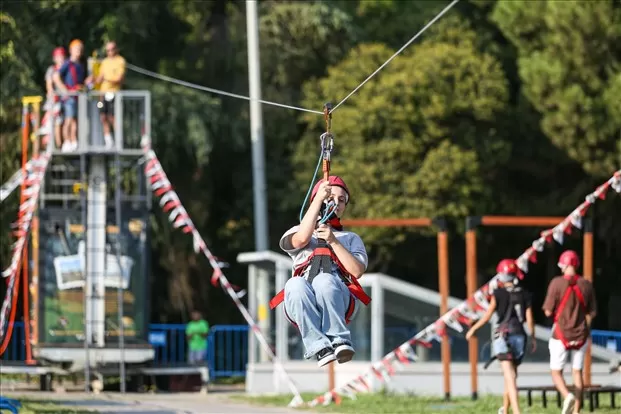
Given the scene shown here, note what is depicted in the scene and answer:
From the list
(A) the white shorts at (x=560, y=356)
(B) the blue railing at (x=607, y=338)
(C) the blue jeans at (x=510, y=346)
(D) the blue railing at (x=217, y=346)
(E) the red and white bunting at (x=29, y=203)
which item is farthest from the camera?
(D) the blue railing at (x=217, y=346)

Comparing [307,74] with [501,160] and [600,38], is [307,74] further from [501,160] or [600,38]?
[600,38]

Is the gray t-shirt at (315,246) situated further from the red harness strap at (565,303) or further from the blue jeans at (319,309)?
the red harness strap at (565,303)

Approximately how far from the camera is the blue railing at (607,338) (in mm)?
29719

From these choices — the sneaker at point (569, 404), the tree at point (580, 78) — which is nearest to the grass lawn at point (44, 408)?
the sneaker at point (569, 404)

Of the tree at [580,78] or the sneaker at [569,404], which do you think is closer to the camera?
the sneaker at [569,404]

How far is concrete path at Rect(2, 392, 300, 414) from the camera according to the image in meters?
20.5

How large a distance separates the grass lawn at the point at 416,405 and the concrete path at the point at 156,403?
2.14 feet

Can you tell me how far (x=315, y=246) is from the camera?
38.2 ft

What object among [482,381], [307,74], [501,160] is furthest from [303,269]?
[307,74]

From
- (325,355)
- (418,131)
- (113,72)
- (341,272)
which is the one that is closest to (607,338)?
(418,131)

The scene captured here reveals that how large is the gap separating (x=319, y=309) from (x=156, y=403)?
1221cm

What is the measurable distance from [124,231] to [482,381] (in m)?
6.51

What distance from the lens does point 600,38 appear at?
3175 cm

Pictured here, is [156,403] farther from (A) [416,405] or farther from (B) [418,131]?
(B) [418,131]
